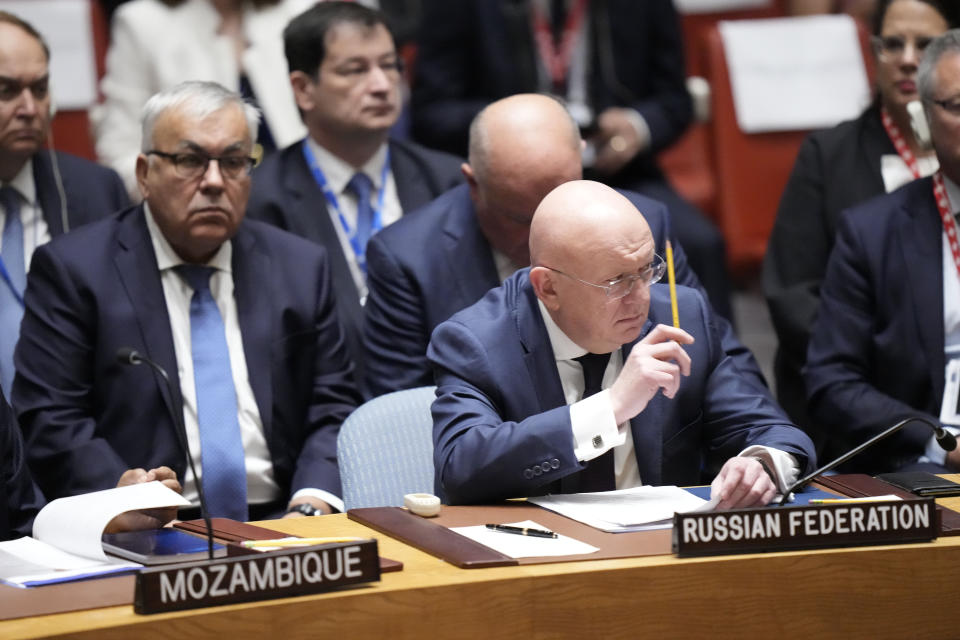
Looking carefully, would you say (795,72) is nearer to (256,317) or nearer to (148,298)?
(256,317)

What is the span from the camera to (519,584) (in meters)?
2.15

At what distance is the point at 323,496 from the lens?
3.42 m

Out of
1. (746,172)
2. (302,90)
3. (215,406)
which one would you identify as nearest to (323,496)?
(215,406)

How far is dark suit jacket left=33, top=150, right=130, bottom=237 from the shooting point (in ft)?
13.1

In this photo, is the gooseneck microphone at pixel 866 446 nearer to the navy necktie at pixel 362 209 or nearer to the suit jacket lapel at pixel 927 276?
the suit jacket lapel at pixel 927 276

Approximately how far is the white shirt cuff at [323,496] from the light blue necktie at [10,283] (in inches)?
32.1

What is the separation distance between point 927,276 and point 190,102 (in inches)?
73.1

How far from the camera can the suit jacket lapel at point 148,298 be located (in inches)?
135

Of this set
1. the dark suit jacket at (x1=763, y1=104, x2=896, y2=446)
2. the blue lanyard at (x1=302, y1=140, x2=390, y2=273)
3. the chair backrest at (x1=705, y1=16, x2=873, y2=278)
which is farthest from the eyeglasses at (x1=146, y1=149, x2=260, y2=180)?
the chair backrest at (x1=705, y1=16, x2=873, y2=278)

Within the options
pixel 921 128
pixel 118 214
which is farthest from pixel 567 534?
pixel 921 128

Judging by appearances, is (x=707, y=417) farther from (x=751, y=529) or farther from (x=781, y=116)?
(x=781, y=116)

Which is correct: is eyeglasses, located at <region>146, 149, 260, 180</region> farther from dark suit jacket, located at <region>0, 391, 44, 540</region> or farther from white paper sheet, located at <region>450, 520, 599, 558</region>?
white paper sheet, located at <region>450, 520, 599, 558</region>

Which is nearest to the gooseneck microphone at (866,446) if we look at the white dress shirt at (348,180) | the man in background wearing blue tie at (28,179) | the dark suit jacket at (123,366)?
the dark suit jacket at (123,366)

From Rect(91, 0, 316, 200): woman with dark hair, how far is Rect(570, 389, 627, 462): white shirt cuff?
2.47 m
